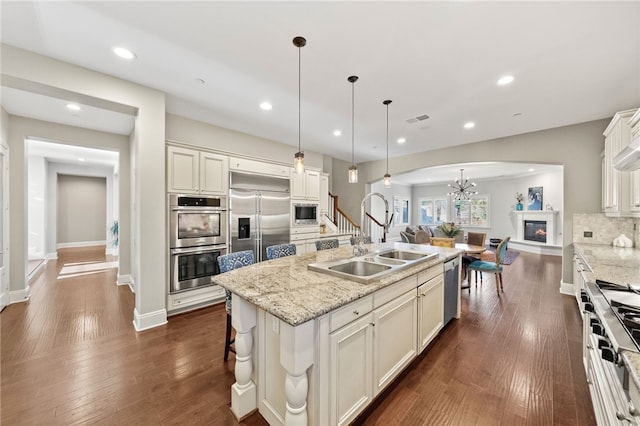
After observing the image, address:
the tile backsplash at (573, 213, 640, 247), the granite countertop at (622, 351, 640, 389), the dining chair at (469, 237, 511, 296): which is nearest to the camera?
the granite countertop at (622, 351, 640, 389)

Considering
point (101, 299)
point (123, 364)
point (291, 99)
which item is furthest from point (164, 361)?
point (291, 99)

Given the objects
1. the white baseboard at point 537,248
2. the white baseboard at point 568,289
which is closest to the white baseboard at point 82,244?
the white baseboard at point 568,289

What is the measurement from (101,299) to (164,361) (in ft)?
8.77

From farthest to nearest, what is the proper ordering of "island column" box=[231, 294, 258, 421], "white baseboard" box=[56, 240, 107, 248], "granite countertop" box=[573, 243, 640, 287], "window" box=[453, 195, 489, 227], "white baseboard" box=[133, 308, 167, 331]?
"window" box=[453, 195, 489, 227] < "white baseboard" box=[56, 240, 107, 248] < "white baseboard" box=[133, 308, 167, 331] < "granite countertop" box=[573, 243, 640, 287] < "island column" box=[231, 294, 258, 421]

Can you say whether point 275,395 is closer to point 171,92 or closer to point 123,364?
point 123,364

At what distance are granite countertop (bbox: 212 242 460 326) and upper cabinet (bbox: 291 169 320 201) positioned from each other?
2.76m

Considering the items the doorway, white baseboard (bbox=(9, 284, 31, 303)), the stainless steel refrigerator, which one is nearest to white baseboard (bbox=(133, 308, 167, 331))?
the stainless steel refrigerator

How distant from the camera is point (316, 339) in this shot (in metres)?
1.33

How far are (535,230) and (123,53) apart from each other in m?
11.8

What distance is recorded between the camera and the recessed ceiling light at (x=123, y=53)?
2242mm

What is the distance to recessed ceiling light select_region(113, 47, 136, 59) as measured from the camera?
2.24m

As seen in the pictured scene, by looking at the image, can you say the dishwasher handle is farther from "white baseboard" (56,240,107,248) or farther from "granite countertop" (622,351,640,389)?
"white baseboard" (56,240,107,248)

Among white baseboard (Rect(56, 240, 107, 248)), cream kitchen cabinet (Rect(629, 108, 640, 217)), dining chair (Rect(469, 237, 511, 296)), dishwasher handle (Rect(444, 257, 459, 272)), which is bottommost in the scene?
white baseboard (Rect(56, 240, 107, 248))

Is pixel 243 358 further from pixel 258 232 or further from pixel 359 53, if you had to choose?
pixel 359 53
